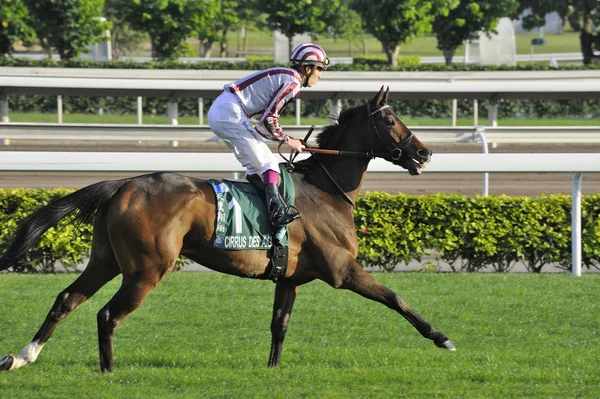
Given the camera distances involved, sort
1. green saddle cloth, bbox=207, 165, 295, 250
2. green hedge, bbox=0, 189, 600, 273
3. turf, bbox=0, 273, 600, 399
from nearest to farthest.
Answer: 1. turf, bbox=0, 273, 600, 399
2. green saddle cloth, bbox=207, 165, 295, 250
3. green hedge, bbox=0, 189, 600, 273

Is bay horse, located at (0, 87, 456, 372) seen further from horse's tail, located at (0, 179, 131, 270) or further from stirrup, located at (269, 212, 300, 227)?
stirrup, located at (269, 212, 300, 227)

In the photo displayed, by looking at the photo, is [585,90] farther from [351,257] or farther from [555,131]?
[351,257]

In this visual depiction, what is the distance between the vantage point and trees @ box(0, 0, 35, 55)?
80.4 ft

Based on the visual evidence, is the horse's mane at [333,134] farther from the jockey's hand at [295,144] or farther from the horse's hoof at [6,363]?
the horse's hoof at [6,363]

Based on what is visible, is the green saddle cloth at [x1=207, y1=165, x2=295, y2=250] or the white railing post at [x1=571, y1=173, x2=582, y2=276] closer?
the green saddle cloth at [x1=207, y1=165, x2=295, y2=250]

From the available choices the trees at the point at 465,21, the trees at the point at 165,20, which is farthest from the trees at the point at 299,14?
the trees at the point at 465,21

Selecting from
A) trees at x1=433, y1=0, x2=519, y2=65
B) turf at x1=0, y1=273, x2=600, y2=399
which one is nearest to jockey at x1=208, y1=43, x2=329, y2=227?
turf at x1=0, y1=273, x2=600, y2=399

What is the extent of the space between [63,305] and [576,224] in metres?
4.64

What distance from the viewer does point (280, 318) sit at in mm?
5371

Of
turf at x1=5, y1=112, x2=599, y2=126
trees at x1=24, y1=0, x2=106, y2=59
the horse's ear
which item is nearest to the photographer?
the horse's ear

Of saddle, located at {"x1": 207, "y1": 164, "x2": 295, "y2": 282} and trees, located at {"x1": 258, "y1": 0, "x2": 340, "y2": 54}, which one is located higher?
trees, located at {"x1": 258, "y1": 0, "x2": 340, "y2": 54}

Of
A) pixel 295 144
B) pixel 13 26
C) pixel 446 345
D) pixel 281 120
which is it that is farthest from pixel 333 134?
pixel 13 26

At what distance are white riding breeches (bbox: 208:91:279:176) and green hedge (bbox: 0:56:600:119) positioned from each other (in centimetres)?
1610

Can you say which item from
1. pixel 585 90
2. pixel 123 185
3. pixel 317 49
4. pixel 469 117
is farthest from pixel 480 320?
pixel 469 117
